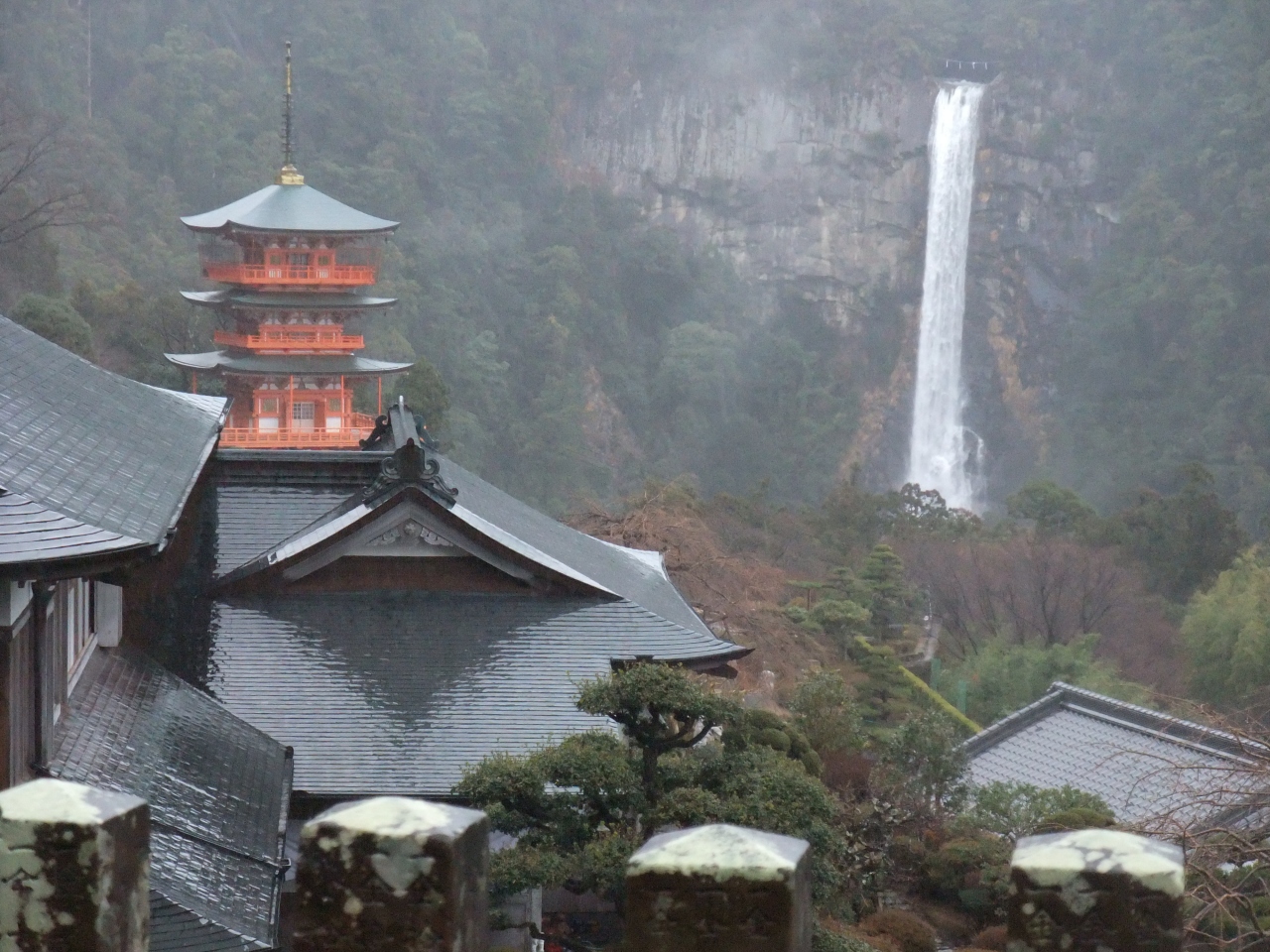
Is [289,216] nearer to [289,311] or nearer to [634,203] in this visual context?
[289,311]

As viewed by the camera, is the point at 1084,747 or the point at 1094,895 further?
the point at 1084,747

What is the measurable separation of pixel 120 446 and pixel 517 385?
51888 millimetres

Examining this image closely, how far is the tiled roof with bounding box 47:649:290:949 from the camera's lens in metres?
5.82

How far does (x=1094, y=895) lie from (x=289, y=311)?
99.1ft

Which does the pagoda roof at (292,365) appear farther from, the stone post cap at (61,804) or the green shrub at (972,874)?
the stone post cap at (61,804)

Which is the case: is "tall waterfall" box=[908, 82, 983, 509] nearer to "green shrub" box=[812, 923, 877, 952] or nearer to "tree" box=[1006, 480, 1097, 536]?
"tree" box=[1006, 480, 1097, 536]

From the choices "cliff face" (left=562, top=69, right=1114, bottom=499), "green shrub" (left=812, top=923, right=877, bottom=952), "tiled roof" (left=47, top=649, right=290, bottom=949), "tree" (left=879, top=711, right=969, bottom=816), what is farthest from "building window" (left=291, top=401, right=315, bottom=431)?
"cliff face" (left=562, top=69, right=1114, bottom=499)

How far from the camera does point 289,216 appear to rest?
3033 cm

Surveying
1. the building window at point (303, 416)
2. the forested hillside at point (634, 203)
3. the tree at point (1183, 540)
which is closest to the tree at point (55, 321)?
the building window at point (303, 416)

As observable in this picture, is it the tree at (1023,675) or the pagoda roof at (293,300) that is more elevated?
the pagoda roof at (293,300)

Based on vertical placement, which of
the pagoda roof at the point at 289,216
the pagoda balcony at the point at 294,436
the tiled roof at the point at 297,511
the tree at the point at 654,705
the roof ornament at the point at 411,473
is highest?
the pagoda roof at the point at 289,216

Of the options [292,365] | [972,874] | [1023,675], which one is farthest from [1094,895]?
[292,365]

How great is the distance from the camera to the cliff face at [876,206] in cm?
6506

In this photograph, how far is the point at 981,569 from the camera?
31.2 m
